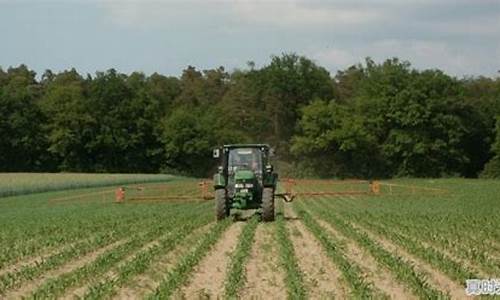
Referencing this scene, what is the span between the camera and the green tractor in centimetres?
2388

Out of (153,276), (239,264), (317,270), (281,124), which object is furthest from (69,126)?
(317,270)

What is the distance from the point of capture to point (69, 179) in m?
62.6

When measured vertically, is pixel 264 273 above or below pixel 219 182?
below

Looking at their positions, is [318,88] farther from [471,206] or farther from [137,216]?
[137,216]

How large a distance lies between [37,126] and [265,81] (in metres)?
25.9

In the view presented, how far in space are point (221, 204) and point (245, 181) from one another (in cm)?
105

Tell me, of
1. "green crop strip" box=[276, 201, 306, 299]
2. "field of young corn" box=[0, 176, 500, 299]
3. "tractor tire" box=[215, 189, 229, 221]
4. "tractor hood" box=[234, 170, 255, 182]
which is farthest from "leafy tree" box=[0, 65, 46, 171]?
"green crop strip" box=[276, 201, 306, 299]

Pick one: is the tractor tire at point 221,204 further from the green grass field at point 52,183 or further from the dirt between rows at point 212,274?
the green grass field at point 52,183

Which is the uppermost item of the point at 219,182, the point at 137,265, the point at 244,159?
the point at 244,159

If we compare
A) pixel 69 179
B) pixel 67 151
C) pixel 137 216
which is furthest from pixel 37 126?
pixel 137 216

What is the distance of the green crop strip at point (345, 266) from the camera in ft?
39.2

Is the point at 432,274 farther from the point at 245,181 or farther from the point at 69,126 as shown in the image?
the point at 69,126

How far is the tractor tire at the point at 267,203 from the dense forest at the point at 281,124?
55.6 meters

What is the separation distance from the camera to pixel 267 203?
23.7 metres
